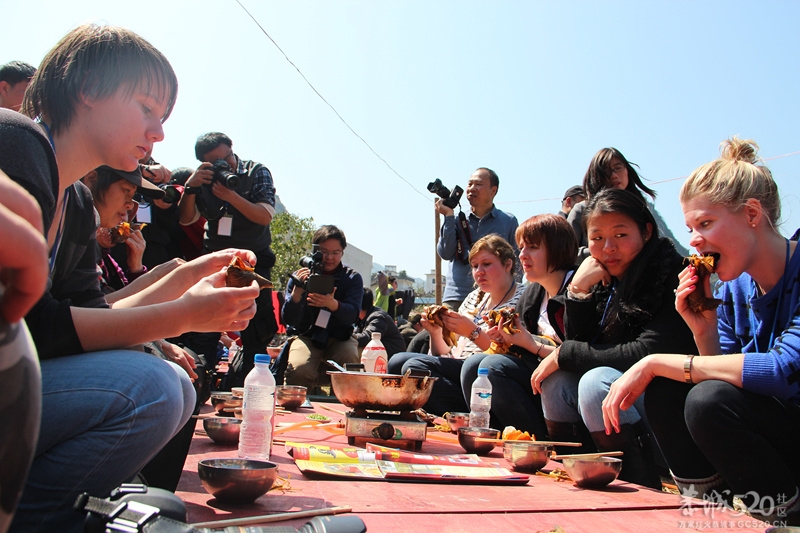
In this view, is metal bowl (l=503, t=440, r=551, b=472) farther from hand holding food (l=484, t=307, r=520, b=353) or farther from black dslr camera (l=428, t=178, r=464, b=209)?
black dslr camera (l=428, t=178, r=464, b=209)

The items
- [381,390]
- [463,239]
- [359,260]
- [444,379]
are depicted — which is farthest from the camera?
[359,260]

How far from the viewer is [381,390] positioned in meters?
2.85

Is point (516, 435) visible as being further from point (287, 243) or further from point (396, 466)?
point (287, 243)

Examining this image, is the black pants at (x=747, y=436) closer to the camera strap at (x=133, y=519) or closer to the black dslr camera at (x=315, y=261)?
the camera strap at (x=133, y=519)

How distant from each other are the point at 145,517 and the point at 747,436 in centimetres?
181

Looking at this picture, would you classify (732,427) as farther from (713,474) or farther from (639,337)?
(639,337)

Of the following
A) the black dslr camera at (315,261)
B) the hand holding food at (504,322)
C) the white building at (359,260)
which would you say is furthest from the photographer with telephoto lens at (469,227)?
the white building at (359,260)

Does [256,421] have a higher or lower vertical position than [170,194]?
lower

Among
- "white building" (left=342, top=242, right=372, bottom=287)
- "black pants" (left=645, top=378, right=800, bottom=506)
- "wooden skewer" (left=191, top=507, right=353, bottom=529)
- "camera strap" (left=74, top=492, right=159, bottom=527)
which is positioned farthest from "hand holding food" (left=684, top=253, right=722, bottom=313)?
"white building" (left=342, top=242, right=372, bottom=287)

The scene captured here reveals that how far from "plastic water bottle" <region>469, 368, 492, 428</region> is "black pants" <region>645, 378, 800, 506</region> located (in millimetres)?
1431

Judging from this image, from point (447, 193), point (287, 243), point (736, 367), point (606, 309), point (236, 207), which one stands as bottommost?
point (736, 367)

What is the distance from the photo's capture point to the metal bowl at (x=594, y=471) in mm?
2369

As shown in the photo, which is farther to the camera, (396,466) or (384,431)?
(384,431)

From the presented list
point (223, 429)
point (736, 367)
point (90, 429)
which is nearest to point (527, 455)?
point (736, 367)
